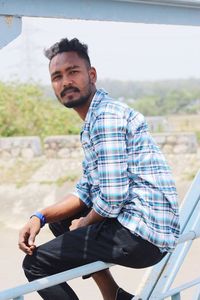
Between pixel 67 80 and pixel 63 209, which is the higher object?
pixel 67 80

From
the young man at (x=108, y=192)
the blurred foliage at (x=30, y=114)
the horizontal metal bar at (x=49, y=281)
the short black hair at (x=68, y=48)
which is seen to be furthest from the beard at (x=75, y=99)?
the blurred foliage at (x=30, y=114)

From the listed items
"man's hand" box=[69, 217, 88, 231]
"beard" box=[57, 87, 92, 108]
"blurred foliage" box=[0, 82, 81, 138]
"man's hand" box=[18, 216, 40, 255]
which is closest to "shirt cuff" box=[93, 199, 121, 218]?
"man's hand" box=[69, 217, 88, 231]

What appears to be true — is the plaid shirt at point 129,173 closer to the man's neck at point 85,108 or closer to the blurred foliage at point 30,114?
the man's neck at point 85,108

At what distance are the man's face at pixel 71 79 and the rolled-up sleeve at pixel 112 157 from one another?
0.15 m

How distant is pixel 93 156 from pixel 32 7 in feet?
1.99

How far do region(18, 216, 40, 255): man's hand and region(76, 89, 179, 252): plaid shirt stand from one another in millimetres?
219

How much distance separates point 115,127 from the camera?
2.07m

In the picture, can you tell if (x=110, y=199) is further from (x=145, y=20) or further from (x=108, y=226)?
(x=145, y=20)

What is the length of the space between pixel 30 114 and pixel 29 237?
12.3m

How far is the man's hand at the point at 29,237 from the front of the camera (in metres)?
2.15

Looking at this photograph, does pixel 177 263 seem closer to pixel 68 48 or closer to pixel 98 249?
pixel 98 249

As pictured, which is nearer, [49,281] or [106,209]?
[49,281]

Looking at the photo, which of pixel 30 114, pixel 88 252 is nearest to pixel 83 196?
pixel 88 252

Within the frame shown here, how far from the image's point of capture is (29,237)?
2162 mm
